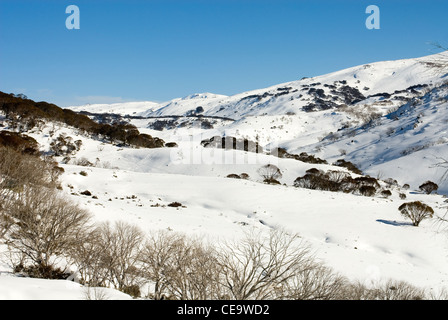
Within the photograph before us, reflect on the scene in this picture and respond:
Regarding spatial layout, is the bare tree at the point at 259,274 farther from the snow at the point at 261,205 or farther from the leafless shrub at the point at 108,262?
the leafless shrub at the point at 108,262

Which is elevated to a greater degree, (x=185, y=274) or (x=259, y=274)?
(x=185, y=274)

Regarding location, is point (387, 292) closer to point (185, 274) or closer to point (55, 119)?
point (185, 274)

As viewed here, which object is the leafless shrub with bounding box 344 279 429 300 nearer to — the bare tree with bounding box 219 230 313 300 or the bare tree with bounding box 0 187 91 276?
the bare tree with bounding box 219 230 313 300

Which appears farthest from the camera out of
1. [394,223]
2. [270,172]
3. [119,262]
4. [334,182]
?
[270,172]

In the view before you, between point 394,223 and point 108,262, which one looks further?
point 394,223

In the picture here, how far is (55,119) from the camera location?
224 feet

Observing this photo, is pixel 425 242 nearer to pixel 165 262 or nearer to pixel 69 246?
pixel 165 262

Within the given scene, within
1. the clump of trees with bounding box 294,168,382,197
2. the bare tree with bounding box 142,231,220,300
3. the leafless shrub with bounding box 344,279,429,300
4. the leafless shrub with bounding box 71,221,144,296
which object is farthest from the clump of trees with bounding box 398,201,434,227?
the leafless shrub with bounding box 71,221,144,296

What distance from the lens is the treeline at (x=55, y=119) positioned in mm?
57906

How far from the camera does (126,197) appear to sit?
3412cm

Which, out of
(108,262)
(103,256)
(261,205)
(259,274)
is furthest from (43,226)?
(261,205)

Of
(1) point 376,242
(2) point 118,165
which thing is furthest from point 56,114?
(1) point 376,242

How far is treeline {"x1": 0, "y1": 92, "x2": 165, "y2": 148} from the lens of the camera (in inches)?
2280

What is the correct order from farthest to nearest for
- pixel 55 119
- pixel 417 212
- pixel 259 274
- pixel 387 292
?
pixel 55 119 < pixel 417 212 < pixel 259 274 < pixel 387 292
